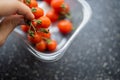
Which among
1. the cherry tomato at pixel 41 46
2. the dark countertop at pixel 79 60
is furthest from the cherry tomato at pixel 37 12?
the dark countertop at pixel 79 60

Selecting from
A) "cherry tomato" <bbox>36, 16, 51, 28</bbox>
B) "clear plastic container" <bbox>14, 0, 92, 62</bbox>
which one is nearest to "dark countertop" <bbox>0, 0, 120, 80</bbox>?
"clear plastic container" <bbox>14, 0, 92, 62</bbox>

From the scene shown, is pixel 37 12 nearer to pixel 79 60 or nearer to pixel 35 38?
pixel 35 38

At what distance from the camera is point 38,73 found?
0.87m

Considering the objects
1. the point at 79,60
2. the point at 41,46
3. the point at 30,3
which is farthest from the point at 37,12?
the point at 79,60

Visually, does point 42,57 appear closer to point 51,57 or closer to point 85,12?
point 51,57

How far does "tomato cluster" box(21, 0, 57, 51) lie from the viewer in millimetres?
696

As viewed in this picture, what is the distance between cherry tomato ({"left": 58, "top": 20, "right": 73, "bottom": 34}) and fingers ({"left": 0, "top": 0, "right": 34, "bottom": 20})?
9.8 inches

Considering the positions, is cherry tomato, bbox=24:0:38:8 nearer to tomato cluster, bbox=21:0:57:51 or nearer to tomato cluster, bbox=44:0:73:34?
tomato cluster, bbox=21:0:57:51

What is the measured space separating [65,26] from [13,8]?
0.94 feet

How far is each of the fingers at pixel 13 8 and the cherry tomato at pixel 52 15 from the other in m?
0.25

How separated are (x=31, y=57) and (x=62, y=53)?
4.1 inches

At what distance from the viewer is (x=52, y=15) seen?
0.90 metres

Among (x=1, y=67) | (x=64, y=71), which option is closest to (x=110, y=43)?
(x=64, y=71)

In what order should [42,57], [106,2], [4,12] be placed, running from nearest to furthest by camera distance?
[4,12]
[42,57]
[106,2]
